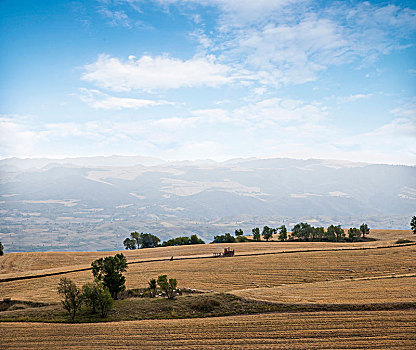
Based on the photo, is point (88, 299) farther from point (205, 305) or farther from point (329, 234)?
Result: point (329, 234)

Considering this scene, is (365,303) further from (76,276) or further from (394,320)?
(76,276)

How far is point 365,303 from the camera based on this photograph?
33.6 m

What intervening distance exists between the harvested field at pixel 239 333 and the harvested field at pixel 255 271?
13224 mm

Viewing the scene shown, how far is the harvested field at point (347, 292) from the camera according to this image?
115 ft

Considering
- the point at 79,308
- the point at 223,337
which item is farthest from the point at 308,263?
the point at 79,308

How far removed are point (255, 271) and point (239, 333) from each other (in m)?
29.2

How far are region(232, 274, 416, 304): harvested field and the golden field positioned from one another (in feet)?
0.34

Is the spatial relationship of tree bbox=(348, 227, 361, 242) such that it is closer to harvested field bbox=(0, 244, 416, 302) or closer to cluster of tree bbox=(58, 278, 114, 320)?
harvested field bbox=(0, 244, 416, 302)

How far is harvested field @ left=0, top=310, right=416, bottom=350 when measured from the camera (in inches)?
1055

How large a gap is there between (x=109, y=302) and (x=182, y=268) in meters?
28.8

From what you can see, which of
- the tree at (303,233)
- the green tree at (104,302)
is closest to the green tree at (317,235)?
the tree at (303,233)

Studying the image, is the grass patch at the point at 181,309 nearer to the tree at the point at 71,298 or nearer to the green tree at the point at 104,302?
the green tree at the point at 104,302

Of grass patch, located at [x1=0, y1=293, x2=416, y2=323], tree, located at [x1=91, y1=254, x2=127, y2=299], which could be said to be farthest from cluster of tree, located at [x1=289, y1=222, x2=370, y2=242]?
tree, located at [x1=91, y1=254, x2=127, y2=299]

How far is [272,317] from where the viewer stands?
107 ft
